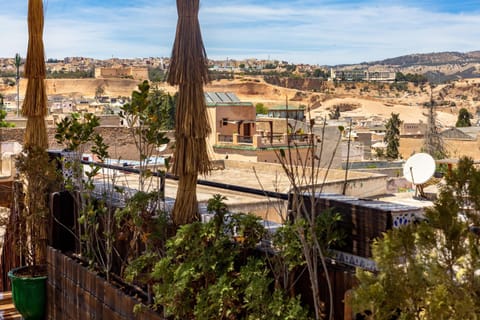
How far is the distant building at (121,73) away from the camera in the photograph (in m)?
88.4

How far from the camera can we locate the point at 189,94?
3525mm

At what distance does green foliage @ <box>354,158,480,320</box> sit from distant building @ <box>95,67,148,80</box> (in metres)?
86.6

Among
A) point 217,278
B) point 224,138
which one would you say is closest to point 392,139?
point 224,138

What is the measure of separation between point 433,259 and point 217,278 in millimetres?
1466

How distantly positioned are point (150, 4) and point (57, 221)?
184 centimetres

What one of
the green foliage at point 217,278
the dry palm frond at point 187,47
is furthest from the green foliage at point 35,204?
the green foliage at point 217,278

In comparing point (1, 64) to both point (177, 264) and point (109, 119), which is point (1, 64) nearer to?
point (109, 119)

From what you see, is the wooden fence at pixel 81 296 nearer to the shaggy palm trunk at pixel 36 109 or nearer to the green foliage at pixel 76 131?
the shaggy palm trunk at pixel 36 109

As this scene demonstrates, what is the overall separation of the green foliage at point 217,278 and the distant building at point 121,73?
85.2m

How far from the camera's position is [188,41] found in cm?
352

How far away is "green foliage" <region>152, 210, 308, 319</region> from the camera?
9.03 feet

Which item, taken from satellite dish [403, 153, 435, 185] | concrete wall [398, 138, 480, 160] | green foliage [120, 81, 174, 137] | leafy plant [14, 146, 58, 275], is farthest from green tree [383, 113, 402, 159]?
green foliage [120, 81, 174, 137]

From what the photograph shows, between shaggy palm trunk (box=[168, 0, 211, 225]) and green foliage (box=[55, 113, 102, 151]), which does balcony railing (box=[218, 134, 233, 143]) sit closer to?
green foliage (box=[55, 113, 102, 151])

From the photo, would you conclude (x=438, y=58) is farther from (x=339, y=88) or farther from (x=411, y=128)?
(x=411, y=128)
